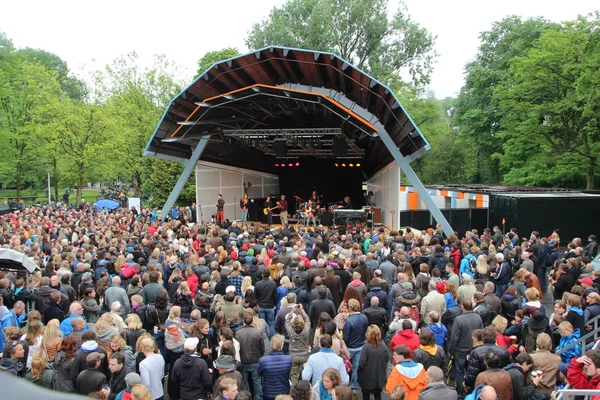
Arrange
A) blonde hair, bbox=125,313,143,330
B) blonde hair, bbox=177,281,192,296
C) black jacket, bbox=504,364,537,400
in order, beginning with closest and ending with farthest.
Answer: black jacket, bbox=504,364,537,400 < blonde hair, bbox=125,313,143,330 < blonde hair, bbox=177,281,192,296

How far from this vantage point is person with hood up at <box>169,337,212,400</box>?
5219 millimetres

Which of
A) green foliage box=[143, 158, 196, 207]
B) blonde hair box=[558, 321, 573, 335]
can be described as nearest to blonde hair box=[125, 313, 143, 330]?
blonde hair box=[558, 321, 573, 335]

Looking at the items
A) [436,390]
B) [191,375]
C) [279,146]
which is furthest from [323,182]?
[436,390]

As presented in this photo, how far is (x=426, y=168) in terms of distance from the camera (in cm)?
4353

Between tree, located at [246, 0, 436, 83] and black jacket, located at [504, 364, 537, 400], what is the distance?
35764 millimetres

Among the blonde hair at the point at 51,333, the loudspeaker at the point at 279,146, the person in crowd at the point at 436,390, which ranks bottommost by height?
the person in crowd at the point at 436,390

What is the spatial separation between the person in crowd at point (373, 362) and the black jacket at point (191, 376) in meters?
1.71

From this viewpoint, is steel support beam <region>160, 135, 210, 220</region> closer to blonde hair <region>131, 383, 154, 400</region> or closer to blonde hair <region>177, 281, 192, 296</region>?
blonde hair <region>177, 281, 192, 296</region>

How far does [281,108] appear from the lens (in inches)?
785

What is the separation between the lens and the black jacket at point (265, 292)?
7895 millimetres

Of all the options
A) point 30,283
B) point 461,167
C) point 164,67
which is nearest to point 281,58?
point 30,283

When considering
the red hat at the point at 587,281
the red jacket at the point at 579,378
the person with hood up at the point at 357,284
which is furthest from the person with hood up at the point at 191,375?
the red hat at the point at 587,281

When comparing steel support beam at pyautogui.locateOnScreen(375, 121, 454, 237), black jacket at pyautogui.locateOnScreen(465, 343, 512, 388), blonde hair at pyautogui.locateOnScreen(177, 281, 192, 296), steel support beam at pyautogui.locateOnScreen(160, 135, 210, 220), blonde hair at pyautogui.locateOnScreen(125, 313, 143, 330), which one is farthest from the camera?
steel support beam at pyautogui.locateOnScreen(160, 135, 210, 220)

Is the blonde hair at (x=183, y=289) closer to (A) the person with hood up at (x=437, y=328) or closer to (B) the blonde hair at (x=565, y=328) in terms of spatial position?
(A) the person with hood up at (x=437, y=328)
